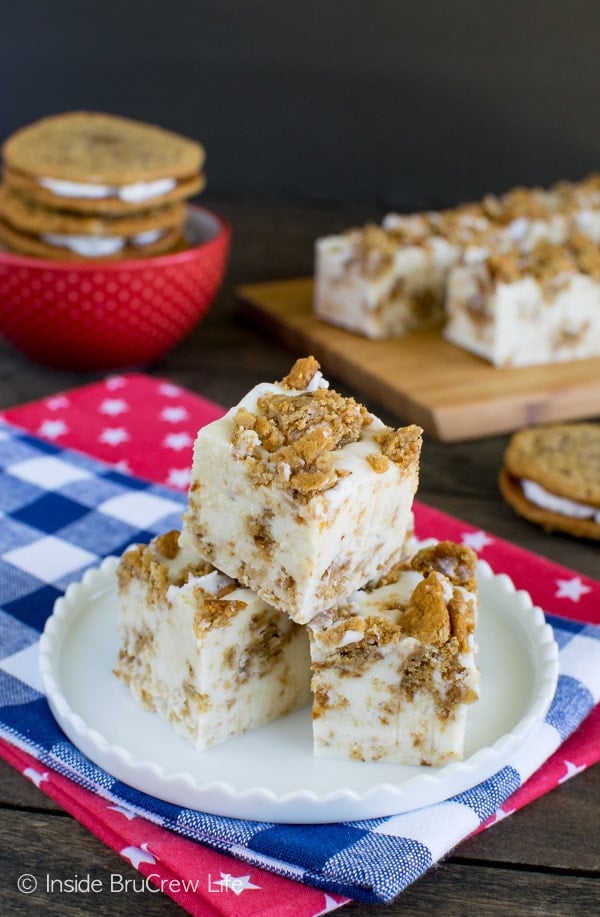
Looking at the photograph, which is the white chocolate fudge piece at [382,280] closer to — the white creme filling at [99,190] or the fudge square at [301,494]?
the white creme filling at [99,190]

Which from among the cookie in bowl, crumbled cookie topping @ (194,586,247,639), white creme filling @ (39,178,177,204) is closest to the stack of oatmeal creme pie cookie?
white creme filling @ (39,178,177,204)

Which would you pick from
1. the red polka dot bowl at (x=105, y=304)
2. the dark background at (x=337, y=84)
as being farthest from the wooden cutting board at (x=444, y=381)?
the dark background at (x=337, y=84)

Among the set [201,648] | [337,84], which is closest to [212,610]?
[201,648]

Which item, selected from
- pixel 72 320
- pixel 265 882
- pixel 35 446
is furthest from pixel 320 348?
pixel 265 882

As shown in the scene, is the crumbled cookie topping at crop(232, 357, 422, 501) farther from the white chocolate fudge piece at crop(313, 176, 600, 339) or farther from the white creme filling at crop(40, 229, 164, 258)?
the white chocolate fudge piece at crop(313, 176, 600, 339)

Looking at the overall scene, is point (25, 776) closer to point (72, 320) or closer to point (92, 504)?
point (92, 504)

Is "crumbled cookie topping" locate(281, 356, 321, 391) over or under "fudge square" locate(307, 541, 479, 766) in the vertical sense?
over
